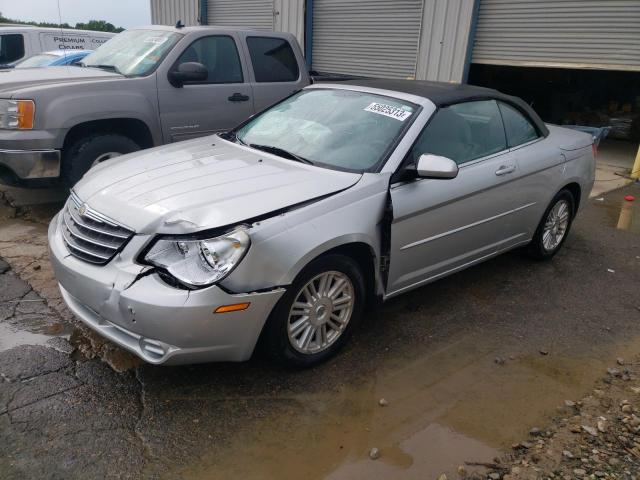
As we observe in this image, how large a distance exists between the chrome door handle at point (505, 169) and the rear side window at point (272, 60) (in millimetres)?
3473

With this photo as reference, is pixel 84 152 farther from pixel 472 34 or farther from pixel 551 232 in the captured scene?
pixel 472 34

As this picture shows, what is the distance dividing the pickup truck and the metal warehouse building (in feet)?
14.0

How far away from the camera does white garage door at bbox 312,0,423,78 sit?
10977mm

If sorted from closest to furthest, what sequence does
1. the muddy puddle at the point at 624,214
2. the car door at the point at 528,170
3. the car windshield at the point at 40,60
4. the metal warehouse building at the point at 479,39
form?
the car door at the point at 528,170
the muddy puddle at the point at 624,214
the metal warehouse building at the point at 479,39
the car windshield at the point at 40,60

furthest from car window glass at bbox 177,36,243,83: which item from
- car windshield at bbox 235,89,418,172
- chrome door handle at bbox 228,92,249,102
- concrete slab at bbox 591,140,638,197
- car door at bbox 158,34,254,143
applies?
concrete slab at bbox 591,140,638,197

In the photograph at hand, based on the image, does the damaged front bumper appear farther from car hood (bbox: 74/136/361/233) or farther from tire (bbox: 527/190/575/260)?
tire (bbox: 527/190/575/260)

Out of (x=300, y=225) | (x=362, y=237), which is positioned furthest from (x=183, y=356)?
(x=362, y=237)

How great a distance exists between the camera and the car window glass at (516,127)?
4.54m

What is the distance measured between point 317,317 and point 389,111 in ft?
5.22

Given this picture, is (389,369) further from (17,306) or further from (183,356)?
(17,306)

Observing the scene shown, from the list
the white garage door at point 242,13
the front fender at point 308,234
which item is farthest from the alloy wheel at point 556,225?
the white garage door at point 242,13

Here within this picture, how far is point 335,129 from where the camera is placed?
389 cm

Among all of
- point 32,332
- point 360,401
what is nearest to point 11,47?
point 32,332

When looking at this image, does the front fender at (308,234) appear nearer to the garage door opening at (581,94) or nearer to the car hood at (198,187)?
the car hood at (198,187)
